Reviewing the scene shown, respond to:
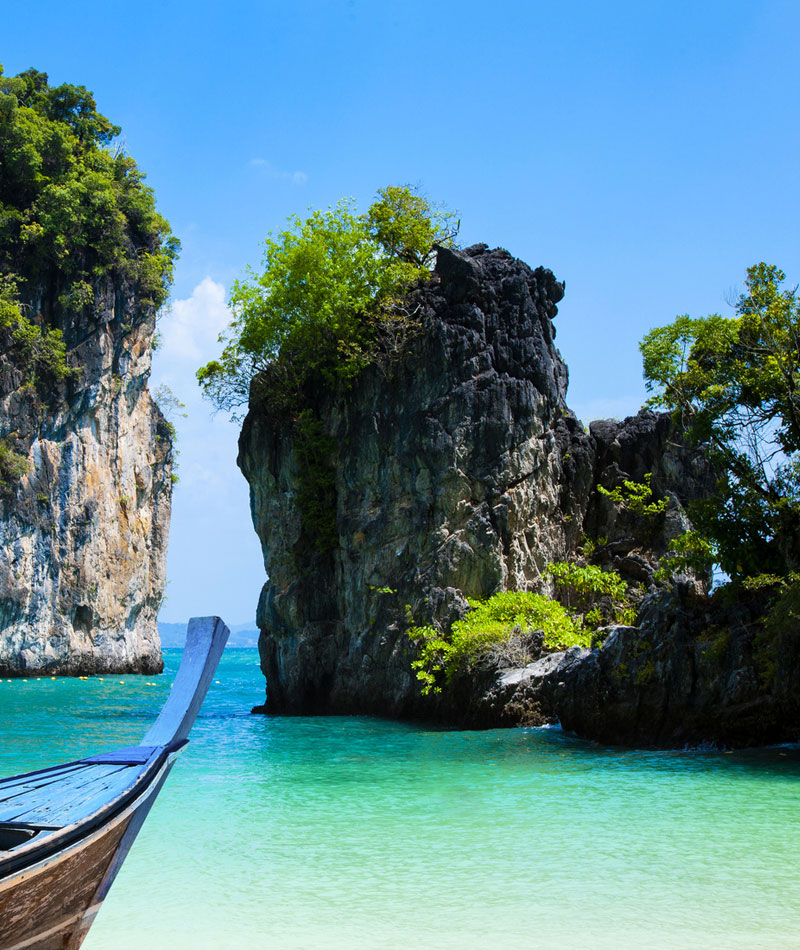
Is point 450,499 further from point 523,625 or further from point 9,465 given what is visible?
point 9,465

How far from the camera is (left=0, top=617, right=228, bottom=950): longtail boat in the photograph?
12.0 feet

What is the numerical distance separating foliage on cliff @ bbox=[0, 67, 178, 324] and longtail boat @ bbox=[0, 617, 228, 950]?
3157 cm

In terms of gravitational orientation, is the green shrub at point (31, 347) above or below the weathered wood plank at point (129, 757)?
above

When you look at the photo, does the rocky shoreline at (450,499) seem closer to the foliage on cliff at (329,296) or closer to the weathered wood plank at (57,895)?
the foliage on cliff at (329,296)

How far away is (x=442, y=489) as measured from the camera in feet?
57.3

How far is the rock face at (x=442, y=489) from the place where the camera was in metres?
17.4

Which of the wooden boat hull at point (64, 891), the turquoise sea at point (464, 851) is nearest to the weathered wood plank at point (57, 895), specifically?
the wooden boat hull at point (64, 891)

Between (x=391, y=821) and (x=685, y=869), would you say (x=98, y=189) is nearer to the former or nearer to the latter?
(x=391, y=821)

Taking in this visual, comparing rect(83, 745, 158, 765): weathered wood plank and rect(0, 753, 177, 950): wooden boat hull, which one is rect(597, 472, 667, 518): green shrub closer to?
rect(83, 745, 158, 765): weathered wood plank

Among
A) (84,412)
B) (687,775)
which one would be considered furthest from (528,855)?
(84,412)

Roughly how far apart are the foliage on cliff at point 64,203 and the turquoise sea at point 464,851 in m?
25.1

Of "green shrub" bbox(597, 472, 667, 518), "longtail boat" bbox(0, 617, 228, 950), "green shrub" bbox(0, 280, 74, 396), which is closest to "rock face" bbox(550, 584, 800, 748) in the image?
"green shrub" bbox(597, 472, 667, 518)

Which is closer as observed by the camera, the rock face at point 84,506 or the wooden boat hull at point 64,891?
the wooden boat hull at point 64,891

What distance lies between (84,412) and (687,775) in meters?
31.2
